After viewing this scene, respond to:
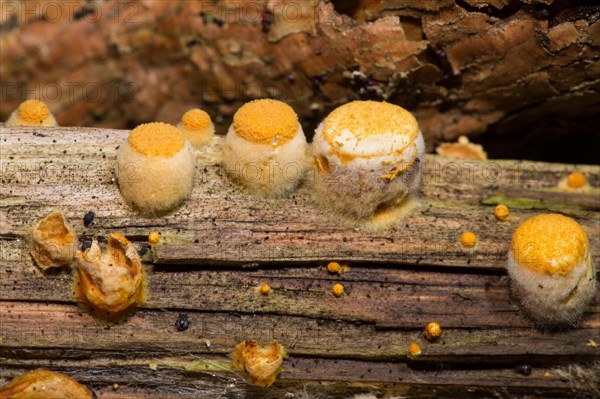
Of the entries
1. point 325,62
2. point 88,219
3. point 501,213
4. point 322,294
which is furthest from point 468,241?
point 88,219

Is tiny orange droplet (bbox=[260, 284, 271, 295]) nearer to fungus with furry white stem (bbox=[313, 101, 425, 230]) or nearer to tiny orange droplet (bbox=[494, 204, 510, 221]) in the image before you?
fungus with furry white stem (bbox=[313, 101, 425, 230])

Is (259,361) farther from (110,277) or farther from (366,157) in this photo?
(366,157)

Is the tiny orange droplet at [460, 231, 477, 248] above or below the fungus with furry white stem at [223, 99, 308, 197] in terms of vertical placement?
below

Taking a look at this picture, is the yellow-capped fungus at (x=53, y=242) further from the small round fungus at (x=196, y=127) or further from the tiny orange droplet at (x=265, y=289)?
the tiny orange droplet at (x=265, y=289)

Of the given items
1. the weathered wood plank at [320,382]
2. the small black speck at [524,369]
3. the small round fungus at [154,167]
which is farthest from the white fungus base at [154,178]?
the small black speck at [524,369]

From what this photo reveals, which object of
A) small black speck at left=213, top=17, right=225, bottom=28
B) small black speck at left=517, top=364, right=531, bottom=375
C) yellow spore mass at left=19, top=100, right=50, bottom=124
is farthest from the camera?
small black speck at left=213, top=17, right=225, bottom=28

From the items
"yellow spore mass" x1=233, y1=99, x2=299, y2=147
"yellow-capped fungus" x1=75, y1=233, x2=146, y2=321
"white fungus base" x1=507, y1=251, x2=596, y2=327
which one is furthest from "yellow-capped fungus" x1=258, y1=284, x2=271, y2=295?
"white fungus base" x1=507, y1=251, x2=596, y2=327

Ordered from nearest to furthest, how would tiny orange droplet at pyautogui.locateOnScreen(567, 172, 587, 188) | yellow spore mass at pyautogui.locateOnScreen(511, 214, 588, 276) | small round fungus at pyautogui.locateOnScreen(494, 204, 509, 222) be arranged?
yellow spore mass at pyautogui.locateOnScreen(511, 214, 588, 276), small round fungus at pyautogui.locateOnScreen(494, 204, 509, 222), tiny orange droplet at pyautogui.locateOnScreen(567, 172, 587, 188)
